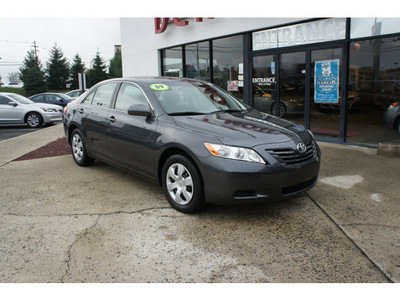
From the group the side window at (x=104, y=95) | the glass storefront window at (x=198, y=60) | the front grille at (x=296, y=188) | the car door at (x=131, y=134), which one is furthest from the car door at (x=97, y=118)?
the glass storefront window at (x=198, y=60)

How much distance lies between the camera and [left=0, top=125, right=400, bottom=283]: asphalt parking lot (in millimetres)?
2861

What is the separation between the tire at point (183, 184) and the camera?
12.4ft

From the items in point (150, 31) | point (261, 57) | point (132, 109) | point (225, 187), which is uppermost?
point (150, 31)

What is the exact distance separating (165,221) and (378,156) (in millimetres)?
4803

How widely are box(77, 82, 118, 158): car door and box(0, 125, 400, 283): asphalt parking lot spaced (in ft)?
1.92

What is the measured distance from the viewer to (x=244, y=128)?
3.97 metres

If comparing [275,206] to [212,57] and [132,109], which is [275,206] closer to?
[132,109]

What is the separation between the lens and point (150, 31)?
45.9 ft

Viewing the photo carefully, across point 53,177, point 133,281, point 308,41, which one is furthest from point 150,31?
point 133,281

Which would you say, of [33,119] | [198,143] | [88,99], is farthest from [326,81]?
[33,119]

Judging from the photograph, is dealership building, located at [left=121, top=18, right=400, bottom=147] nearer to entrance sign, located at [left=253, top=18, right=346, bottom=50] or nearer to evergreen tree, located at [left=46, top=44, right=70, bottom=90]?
entrance sign, located at [left=253, top=18, right=346, bottom=50]

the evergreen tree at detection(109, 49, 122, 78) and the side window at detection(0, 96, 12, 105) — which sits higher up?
the evergreen tree at detection(109, 49, 122, 78)

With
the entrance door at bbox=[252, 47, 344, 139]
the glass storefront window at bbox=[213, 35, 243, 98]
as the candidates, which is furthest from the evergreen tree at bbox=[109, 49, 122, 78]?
the entrance door at bbox=[252, 47, 344, 139]

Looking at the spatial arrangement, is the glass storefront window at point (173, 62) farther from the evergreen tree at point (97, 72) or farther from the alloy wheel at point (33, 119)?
the evergreen tree at point (97, 72)
